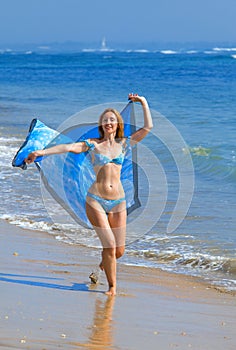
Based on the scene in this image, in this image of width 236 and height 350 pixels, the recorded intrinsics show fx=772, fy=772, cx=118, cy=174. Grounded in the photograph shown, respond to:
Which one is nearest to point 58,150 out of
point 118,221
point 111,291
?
point 118,221

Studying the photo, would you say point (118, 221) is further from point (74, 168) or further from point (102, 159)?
point (74, 168)

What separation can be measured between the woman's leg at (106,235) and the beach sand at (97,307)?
5.8 inches

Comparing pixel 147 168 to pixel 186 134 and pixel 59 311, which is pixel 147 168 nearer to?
pixel 186 134

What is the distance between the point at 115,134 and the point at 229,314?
1.73m

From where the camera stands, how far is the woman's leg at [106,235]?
633 cm

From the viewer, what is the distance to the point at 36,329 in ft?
16.6

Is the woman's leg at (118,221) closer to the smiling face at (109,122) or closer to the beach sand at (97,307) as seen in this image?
the beach sand at (97,307)

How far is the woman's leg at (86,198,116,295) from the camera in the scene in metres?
6.33

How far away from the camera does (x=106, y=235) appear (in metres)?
6.32

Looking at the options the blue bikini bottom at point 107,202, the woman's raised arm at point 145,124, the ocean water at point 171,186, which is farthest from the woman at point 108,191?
the ocean water at point 171,186

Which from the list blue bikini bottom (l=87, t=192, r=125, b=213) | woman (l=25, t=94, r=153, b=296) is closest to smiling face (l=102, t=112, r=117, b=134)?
woman (l=25, t=94, r=153, b=296)

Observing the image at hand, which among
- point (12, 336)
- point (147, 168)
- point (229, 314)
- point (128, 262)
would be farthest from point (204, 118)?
point (12, 336)

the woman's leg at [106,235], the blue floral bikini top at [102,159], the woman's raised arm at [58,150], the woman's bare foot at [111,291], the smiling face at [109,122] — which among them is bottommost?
the woman's bare foot at [111,291]

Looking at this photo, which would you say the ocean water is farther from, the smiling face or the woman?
the smiling face
